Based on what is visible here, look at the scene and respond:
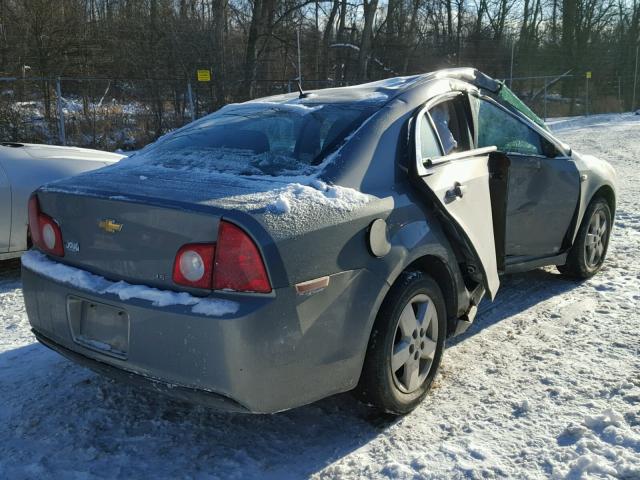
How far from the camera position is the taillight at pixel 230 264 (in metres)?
2.26

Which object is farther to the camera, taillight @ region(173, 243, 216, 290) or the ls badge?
the ls badge

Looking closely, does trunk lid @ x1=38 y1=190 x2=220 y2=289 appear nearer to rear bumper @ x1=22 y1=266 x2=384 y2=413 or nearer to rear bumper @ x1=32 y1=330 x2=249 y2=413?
rear bumper @ x1=22 y1=266 x2=384 y2=413

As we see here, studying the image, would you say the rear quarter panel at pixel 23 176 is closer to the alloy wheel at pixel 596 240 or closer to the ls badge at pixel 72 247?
the ls badge at pixel 72 247

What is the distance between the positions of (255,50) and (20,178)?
19096 mm

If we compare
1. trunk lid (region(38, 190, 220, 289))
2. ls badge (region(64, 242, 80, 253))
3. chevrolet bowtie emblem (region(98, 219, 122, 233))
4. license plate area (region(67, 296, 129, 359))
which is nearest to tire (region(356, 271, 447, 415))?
trunk lid (region(38, 190, 220, 289))

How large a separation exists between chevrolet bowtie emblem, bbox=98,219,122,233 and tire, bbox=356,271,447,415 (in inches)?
47.7

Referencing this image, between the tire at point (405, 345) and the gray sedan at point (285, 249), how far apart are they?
10mm

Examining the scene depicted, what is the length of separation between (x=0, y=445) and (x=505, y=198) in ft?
9.89

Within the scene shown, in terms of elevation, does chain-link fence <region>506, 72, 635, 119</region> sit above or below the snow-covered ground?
above

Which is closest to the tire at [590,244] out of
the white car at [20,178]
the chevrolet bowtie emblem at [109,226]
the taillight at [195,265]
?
the taillight at [195,265]

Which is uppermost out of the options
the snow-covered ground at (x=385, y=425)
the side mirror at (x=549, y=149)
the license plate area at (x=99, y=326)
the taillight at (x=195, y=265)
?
the side mirror at (x=549, y=149)

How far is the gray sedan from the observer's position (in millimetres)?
2289

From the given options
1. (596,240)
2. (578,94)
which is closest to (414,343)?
(596,240)

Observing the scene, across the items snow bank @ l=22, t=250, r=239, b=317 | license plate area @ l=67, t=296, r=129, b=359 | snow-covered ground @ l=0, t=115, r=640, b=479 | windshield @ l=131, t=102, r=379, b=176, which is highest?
windshield @ l=131, t=102, r=379, b=176
